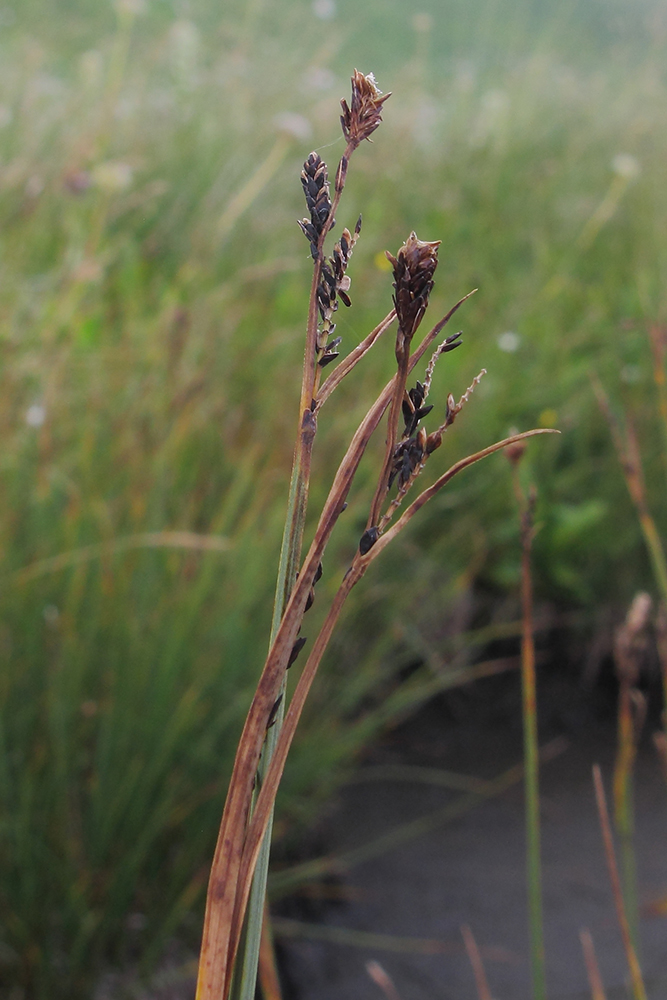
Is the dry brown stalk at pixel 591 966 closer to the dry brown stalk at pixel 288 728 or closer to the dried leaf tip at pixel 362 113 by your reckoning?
the dry brown stalk at pixel 288 728

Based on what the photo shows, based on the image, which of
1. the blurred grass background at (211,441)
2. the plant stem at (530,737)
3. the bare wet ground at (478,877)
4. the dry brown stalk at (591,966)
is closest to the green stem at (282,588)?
the plant stem at (530,737)

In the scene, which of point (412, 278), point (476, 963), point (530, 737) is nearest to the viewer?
Result: point (412, 278)

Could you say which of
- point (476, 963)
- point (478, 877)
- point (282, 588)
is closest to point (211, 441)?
point (478, 877)

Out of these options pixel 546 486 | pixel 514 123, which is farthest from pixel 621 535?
pixel 514 123

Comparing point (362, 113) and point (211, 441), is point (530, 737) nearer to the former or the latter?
point (362, 113)

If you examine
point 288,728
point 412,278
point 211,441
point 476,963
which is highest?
point 211,441

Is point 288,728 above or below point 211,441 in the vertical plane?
below

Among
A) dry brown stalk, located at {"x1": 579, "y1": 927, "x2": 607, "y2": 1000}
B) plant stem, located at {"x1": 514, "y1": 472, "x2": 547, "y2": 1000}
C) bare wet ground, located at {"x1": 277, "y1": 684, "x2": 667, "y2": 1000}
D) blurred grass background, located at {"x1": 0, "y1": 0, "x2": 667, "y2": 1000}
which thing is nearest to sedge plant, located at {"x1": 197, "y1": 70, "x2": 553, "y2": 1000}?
plant stem, located at {"x1": 514, "y1": 472, "x2": 547, "y2": 1000}

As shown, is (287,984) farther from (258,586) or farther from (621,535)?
(621,535)
